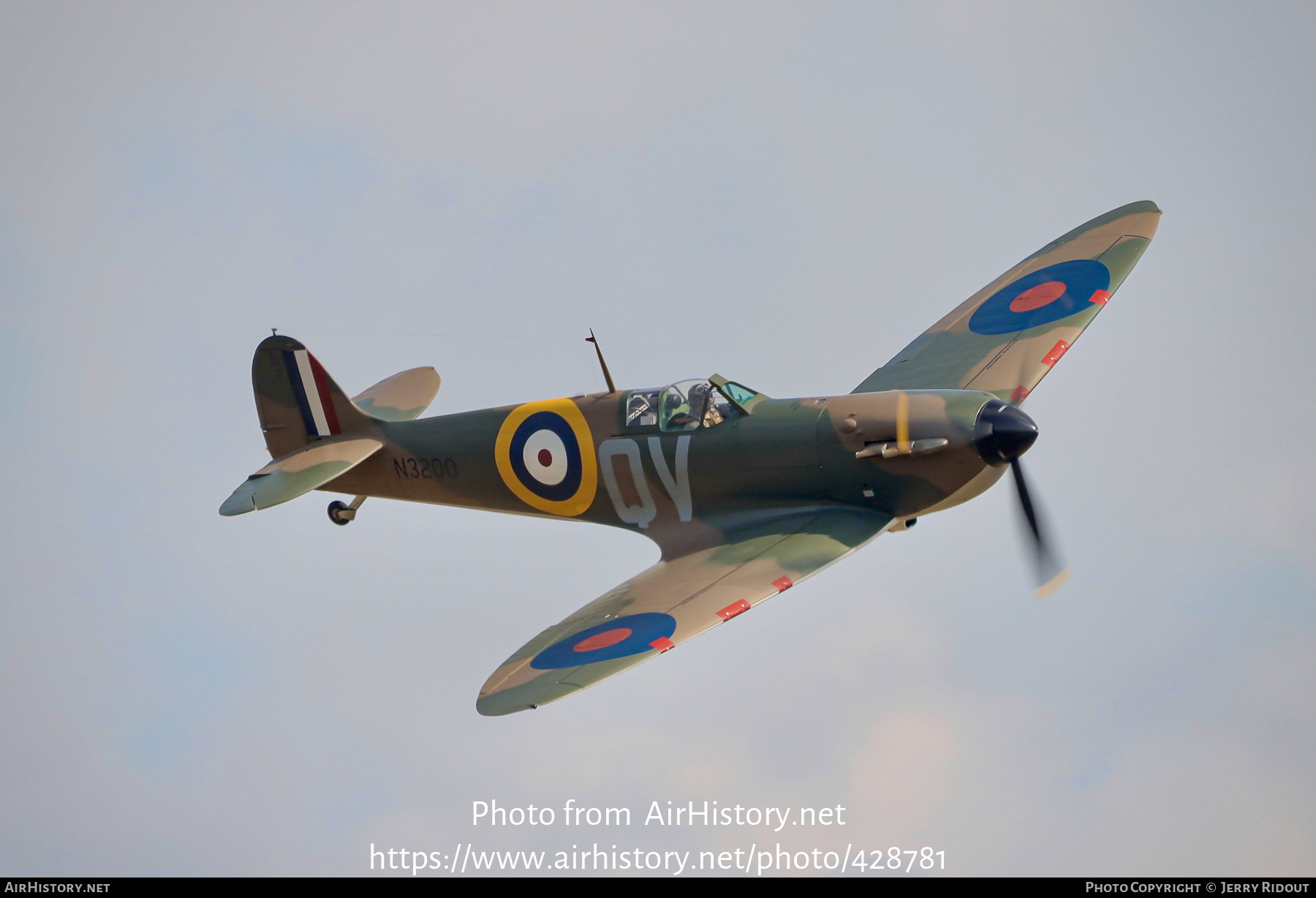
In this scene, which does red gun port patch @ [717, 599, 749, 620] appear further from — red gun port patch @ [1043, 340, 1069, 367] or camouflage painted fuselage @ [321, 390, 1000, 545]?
red gun port patch @ [1043, 340, 1069, 367]

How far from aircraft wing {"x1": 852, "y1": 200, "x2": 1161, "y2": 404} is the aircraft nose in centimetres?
147

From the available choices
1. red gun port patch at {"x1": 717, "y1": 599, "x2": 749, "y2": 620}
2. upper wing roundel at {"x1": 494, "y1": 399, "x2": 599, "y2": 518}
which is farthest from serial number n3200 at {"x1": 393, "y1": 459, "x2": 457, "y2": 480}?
red gun port patch at {"x1": 717, "y1": 599, "x2": 749, "y2": 620}

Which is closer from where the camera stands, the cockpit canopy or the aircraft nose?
the aircraft nose

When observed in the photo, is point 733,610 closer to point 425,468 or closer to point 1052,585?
point 1052,585

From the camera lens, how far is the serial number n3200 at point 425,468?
52.3ft

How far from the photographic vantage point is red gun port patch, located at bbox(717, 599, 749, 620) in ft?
41.8

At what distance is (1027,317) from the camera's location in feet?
54.1

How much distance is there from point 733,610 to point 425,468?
4920 millimetres

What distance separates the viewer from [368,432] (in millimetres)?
16422

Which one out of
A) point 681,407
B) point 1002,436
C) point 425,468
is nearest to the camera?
point 1002,436

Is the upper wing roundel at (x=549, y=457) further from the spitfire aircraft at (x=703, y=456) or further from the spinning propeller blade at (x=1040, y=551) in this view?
the spinning propeller blade at (x=1040, y=551)

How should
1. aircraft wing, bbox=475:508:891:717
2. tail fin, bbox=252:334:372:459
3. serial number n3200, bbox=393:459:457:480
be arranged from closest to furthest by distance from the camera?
aircraft wing, bbox=475:508:891:717
serial number n3200, bbox=393:459:457:480
tail fin, bbox=252:334:372:459

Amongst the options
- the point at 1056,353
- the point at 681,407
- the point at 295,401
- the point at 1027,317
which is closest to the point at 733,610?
the point at 681,407

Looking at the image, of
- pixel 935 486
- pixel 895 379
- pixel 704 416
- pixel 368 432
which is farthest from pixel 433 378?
pixel 935 486
